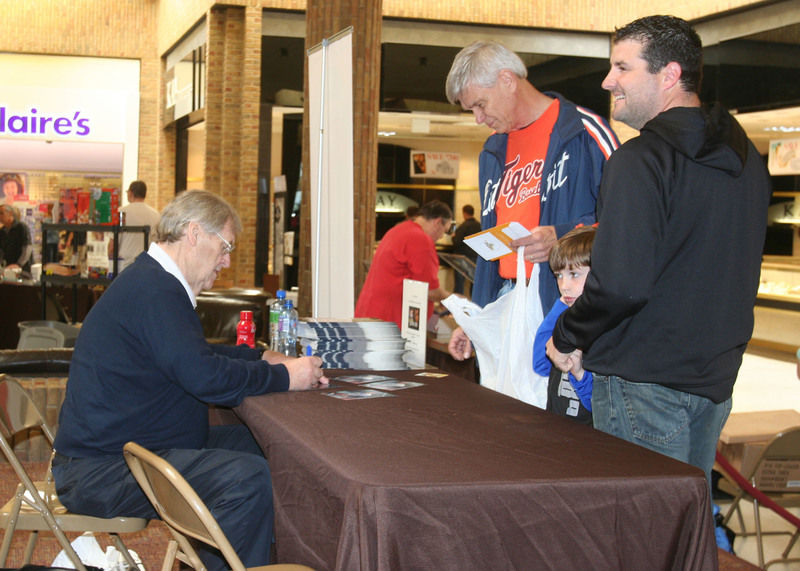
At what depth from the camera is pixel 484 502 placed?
1.79 meters

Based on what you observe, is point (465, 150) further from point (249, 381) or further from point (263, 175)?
point (249, 381)

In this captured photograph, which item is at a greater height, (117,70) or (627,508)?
(117,70)

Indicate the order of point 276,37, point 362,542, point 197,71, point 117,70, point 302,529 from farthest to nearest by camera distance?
point 117,70, point 197,71, point 276,37, point 302,529, point 362,542

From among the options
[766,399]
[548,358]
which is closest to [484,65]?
[548,358]

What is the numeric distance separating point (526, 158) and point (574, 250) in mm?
761

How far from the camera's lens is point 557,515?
5.97ft

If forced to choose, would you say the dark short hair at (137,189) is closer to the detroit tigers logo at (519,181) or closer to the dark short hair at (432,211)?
the dark short hair at (432,211)

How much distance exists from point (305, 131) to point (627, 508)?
15.5 ft

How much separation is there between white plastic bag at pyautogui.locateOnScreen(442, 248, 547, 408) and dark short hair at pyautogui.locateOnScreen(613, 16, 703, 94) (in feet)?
2.82

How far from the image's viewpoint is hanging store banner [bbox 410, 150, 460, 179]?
17.8 meters

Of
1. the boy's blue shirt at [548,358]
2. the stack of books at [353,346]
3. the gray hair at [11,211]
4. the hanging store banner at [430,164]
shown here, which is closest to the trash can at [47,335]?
the stack of books at [353,346]

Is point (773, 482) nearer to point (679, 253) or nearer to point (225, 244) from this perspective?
point (679, 253)

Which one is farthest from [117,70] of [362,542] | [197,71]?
[362,542]

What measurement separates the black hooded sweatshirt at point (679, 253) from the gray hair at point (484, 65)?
1107 millimetres
